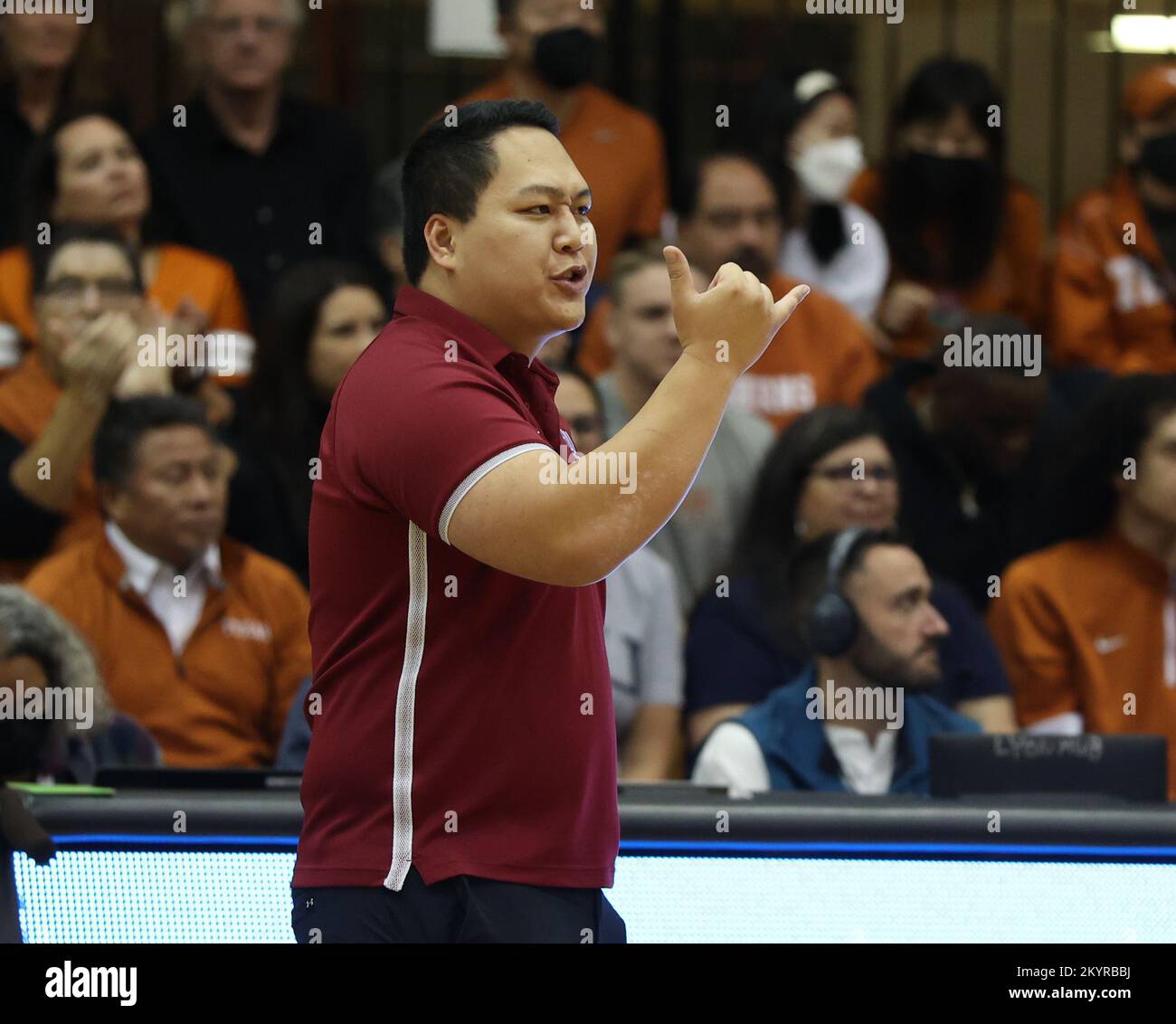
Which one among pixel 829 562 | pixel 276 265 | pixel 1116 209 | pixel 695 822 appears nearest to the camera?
pixel 695 822

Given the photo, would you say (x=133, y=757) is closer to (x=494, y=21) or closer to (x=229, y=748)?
(x=229, y=748)

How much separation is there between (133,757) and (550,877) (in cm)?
213

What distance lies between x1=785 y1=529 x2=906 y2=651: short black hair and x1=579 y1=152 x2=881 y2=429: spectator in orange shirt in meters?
1.14

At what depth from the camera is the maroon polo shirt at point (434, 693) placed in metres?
2.18

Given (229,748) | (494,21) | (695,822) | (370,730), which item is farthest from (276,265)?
(370,730)

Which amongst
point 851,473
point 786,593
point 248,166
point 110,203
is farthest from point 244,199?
point 786,593

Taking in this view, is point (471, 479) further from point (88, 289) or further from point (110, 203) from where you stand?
point (110, 203)

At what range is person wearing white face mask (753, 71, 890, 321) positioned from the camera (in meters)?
6.21

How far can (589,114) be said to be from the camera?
625 cm

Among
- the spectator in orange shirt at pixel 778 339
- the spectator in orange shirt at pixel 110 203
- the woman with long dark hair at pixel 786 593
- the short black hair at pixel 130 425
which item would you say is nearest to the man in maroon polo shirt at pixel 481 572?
the woman with long dark hair at pixel 786 593

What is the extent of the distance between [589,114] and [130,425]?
2041 millimetres

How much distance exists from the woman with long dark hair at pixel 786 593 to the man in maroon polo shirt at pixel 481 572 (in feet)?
7.83

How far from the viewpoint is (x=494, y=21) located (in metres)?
6.55

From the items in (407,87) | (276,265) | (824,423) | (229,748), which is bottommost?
(229,748)
